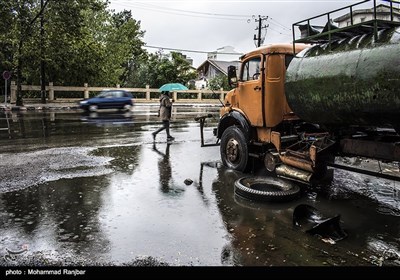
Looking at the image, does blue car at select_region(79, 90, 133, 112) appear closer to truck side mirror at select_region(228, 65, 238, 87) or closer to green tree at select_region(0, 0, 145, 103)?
green tree at select_region(0, 0, 145, 103)

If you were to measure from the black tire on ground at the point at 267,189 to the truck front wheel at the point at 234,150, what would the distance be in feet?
3.86

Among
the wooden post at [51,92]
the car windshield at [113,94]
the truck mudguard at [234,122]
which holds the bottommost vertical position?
the truck mudguard at [234,122]

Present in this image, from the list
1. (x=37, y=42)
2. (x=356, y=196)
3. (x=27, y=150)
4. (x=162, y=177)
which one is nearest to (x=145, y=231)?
(x=162, y=177)

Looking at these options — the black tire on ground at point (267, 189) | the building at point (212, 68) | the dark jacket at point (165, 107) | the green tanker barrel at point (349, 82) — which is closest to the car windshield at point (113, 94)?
the dark jacket at point (165, 107)

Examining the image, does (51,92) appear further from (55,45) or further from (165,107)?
(165,107)

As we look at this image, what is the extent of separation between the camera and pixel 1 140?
11.9m

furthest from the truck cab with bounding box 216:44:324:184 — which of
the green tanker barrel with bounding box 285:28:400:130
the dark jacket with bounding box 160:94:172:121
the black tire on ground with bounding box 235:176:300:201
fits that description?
the dark jacket with bounding box 160:94:172:121

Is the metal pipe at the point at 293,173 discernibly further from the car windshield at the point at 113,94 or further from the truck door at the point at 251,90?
the car windshield at the point at 113,94

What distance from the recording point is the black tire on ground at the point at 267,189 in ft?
19.2

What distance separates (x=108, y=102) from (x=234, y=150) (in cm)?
1948

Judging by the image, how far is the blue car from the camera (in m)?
25.3

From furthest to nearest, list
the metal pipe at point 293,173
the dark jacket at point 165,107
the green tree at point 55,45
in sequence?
the green tree at point 55,45 < the dark jacket at point 165,107 < the metal pipe at point 293,173

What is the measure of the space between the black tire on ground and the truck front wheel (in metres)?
1.18
